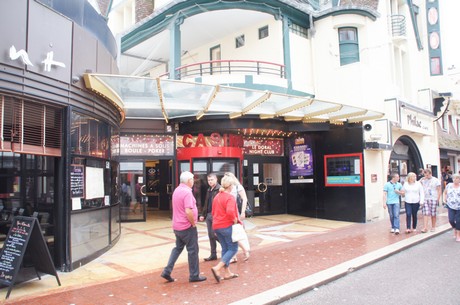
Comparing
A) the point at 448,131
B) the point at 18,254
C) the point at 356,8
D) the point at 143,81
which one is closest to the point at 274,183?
the point at 356,8

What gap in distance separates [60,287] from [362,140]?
9.99 metres

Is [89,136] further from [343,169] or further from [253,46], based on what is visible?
[253,46]

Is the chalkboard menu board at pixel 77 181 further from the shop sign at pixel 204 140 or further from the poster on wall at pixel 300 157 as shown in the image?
the poster on wall at pixel 300 157

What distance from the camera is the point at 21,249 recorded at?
5129 millimetres

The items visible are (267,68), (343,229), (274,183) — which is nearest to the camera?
(343,229)

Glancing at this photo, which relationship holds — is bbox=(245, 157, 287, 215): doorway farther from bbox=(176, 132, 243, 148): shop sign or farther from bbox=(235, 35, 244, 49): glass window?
bbox=(235, 35, 244, 49): glass window

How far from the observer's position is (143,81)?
7.88 meters

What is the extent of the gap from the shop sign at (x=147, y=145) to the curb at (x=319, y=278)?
7.62 meters

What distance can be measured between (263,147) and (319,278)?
8.84 meters

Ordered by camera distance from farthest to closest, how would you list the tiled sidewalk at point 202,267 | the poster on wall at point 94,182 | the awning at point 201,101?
the awning at point 201,101 < the poster on wall at point 94,182 < the tiled sidewalk at point 202,267

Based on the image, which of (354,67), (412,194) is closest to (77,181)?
(412,194)

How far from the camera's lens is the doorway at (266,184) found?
555 inches

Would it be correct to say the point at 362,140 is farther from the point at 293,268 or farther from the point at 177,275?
the point at 177,275

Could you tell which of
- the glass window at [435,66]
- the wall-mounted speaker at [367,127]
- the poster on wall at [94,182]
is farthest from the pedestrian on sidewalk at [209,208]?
the glass window at [435,66]
